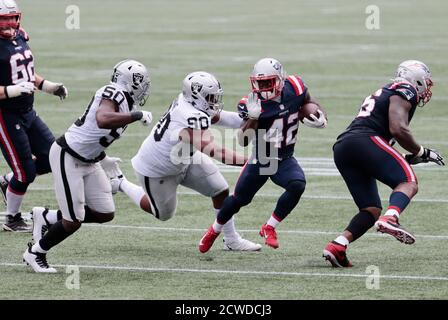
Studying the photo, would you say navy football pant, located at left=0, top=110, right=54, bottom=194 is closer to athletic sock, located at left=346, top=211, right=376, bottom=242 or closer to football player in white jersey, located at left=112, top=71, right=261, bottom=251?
football player in white jersey, located at left=112, top=71, right=261, bottom=251

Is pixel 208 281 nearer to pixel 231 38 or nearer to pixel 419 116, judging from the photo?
pixel 419 116

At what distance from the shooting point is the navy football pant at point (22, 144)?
966cm

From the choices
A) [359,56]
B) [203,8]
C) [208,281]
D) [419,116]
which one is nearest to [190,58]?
[359,56]

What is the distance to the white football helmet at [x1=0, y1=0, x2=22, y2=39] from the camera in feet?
31.3

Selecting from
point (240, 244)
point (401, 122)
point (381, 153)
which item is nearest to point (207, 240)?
point (240, 244)

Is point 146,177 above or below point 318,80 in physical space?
above

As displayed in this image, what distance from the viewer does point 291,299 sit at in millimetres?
7441

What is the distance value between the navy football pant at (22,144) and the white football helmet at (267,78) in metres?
1.95

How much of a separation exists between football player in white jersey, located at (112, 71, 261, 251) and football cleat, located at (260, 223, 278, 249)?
0.82ft

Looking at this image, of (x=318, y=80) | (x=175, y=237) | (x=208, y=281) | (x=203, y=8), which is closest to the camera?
(x=208, y=281)

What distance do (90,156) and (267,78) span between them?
1415 mm

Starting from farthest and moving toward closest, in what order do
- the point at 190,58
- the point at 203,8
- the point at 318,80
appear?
the point at 203,8, the point at 190,58, the point at 318,80

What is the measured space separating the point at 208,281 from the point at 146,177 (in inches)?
51.0
